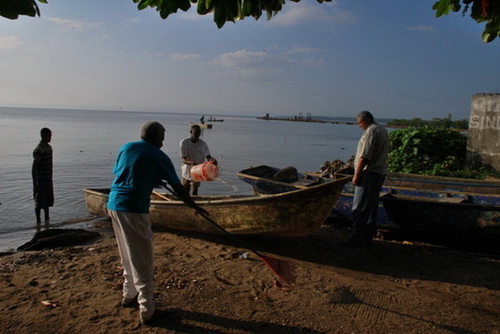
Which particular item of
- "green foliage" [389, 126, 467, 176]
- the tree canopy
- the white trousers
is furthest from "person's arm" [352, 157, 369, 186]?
"green foliage" [389, 126, 467, 176]

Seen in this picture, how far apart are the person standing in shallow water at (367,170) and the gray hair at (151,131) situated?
134 inches

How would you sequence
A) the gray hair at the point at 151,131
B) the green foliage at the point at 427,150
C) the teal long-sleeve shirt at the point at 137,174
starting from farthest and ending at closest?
the green foliage at the point at 427,150 < the gray hair at the point at 151,131 < the teal long-sleeve shirt at the point at 137,174

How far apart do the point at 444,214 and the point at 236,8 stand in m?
5.42

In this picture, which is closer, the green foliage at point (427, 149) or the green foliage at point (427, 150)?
the green foliage at point (427, 150)

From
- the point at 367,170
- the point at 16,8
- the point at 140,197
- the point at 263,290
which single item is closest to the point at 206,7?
the point at 16,8

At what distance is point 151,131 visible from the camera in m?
3.81

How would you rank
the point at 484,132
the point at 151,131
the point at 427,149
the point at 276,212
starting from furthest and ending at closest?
1. the point at 427,149
2. the point at 484,132
3. the point at 276,212
4. the point at 151,131

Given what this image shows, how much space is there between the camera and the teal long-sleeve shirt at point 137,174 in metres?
3.66

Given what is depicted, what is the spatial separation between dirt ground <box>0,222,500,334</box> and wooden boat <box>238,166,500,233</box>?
1.57 feet

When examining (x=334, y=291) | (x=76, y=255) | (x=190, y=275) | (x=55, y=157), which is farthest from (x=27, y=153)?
(x=334, y=291)

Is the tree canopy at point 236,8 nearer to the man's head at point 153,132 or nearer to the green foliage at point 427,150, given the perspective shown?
the man's head at point 153,132

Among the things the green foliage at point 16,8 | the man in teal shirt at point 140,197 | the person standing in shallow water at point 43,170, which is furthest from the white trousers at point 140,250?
the person standing in shallow water at point 43,170

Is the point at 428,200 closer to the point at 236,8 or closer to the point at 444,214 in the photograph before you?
the point at 444,214

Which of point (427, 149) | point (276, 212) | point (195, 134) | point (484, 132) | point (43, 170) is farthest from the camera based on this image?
point (427, 149)
